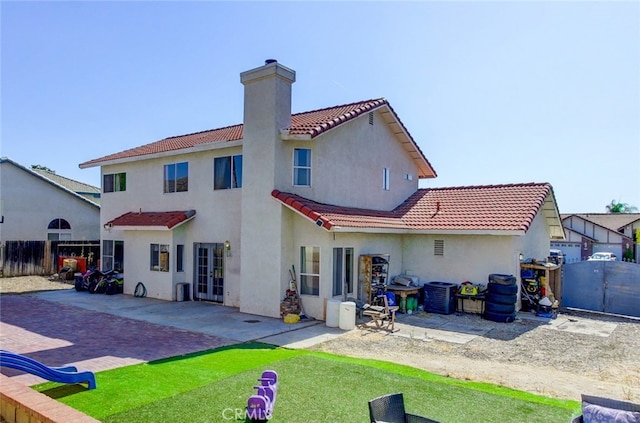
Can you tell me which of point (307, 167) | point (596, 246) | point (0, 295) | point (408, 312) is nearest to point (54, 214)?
point (0, 295)

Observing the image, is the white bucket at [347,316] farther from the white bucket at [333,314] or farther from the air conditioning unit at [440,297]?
the air conditioning unit at [440,297]

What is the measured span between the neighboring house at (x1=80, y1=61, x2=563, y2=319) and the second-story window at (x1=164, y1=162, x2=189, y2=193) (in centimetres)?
5

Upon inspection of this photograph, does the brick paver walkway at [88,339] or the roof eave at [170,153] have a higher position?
the roof eave at [170,153]

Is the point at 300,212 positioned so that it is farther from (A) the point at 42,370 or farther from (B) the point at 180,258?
(A) the point at 42,370

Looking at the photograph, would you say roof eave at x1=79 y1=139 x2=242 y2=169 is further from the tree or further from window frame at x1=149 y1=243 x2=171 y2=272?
the tree

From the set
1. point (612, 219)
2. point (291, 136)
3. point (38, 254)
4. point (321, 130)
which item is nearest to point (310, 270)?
point (291, 136)

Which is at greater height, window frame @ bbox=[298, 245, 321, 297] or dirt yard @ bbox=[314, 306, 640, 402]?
window frame @ bbox=[298, 245, 321, 297]

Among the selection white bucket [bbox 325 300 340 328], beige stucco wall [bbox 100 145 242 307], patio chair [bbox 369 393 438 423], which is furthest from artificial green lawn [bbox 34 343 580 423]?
beige stucco wall [bbox 100 145 242 307]

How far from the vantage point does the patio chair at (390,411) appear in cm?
446

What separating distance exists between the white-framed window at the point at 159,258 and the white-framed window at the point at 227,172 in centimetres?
342

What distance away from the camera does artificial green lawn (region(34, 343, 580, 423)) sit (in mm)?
6004

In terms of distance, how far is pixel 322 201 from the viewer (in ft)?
49.3

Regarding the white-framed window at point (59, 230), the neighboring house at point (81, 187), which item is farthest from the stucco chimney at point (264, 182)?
the neighboring house at point (81, 187)

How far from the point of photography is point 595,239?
151 feet
